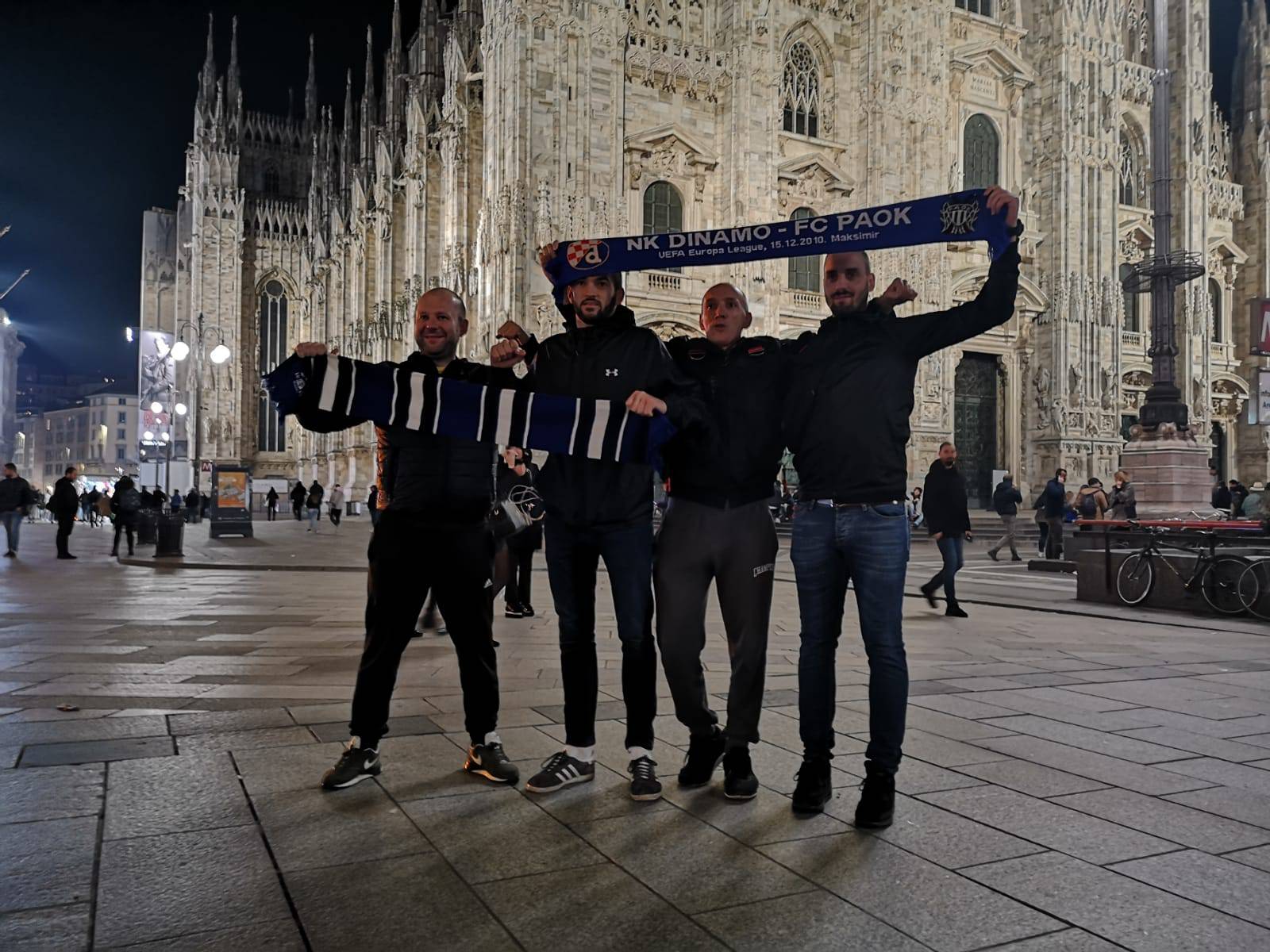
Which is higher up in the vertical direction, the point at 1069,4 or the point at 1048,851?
the point at 1069,4

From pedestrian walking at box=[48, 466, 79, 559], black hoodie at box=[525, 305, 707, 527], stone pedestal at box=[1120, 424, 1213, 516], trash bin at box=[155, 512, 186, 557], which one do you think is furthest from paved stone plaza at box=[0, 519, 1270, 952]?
stone pedestal at box=[1120, 424, 1213, 516]

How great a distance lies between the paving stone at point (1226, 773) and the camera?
370 cm

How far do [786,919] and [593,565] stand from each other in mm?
1641

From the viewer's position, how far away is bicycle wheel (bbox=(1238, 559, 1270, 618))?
9.64 meters

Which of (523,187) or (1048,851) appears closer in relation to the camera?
(1048,851)

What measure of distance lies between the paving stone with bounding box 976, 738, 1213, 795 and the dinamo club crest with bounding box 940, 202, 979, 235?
2.13 metres

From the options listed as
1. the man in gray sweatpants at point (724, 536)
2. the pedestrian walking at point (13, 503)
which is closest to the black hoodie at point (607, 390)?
the man in gray sweatpants at point (724, 536)

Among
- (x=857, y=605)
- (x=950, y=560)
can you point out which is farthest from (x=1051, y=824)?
(x=950, y=560)

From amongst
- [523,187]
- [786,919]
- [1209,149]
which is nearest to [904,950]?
[786,919]

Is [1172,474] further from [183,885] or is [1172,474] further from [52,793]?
[183,885]

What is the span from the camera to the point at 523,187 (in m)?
25.0

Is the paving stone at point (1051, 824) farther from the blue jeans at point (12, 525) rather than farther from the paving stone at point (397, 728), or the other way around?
the blue jeans at point (12, 525)

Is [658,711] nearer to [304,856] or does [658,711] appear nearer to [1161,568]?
[304,856]

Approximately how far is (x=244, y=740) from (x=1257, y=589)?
9.50 m
